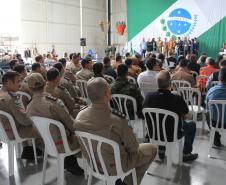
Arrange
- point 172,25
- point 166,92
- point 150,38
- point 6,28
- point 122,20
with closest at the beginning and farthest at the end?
point 166,92
point 6,28
point 172,25
point 150,38
point 122,20

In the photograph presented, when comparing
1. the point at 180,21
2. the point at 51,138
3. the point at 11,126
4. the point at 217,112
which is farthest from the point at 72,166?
the point at 180,21

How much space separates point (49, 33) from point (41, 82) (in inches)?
592

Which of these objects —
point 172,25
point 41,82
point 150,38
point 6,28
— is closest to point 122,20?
point 150,38

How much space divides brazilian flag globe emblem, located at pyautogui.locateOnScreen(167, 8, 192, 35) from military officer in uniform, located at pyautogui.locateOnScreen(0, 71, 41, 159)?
14.1 meters

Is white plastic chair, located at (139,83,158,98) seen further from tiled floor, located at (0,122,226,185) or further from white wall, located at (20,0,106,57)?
white wall, located at (20,0,106,57)

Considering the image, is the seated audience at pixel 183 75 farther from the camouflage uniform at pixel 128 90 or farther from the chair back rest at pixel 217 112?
the chair back rest at pixel 217 112

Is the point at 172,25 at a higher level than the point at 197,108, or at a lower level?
higher

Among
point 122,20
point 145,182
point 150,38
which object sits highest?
point 122,20

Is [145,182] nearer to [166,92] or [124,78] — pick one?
[166,92]

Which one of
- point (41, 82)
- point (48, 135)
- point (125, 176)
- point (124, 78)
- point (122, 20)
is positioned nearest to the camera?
point (125, 176)

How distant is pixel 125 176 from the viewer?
2148 mm

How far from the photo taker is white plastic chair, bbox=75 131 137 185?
1926 mm

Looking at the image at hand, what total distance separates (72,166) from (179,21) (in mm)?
14466

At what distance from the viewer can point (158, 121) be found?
9.10 ft
